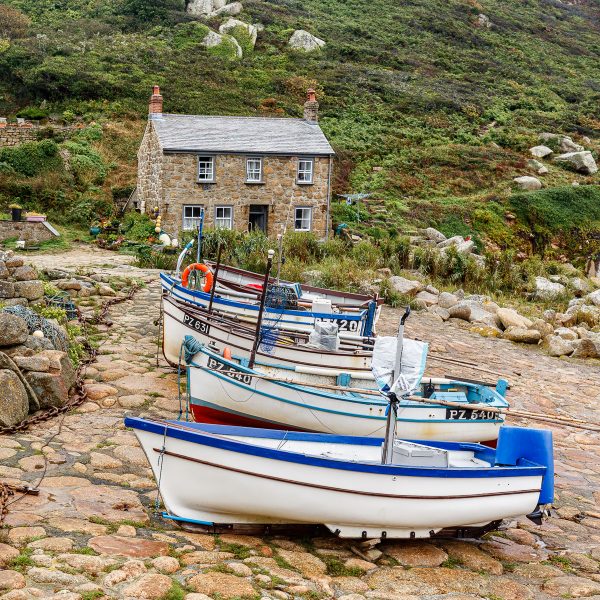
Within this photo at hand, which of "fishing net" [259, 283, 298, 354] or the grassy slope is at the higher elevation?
the grassy slope

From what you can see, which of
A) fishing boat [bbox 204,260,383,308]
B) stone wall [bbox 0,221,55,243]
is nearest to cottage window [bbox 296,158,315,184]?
stone wall [bbox 0,221,55,243]

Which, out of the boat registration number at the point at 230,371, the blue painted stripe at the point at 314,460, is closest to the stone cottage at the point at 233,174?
the boat registration number at the point at 230,371

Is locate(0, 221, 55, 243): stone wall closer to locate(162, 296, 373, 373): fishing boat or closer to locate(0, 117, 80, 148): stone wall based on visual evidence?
locate(0, 117, 80, 148): stone wall

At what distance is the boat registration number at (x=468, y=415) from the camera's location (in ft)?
34.2

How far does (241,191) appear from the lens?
30031 millimetres

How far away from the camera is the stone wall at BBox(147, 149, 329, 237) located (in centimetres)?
2919

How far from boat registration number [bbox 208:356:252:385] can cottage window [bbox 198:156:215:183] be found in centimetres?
1937

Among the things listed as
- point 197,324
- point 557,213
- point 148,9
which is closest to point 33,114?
point 148,9

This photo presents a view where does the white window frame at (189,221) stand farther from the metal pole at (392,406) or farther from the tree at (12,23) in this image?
the tree at (12,23)

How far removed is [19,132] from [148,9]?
77.5ft

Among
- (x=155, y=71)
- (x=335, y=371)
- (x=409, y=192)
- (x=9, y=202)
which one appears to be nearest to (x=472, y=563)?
(x=335, y=371)

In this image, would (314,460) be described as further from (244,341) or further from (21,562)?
(244,341)

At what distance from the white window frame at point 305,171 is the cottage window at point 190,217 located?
157 inches

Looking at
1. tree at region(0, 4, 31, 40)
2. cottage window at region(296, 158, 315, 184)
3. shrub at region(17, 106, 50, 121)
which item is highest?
tree at region(0, 4, 31, 40)
